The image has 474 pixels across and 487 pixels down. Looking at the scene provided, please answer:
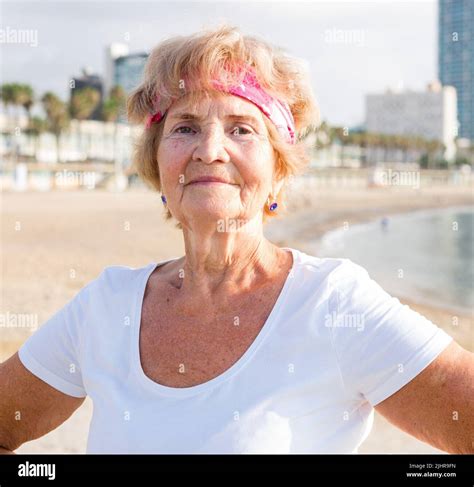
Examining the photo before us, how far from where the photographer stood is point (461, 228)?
134 ft

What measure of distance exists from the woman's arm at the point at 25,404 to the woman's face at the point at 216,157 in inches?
24.0

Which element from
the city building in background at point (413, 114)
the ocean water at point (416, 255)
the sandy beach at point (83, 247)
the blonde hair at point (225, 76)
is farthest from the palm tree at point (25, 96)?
the city building in background at point (413, 114)

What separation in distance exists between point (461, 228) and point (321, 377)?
41486mm

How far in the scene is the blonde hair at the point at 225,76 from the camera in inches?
68.6

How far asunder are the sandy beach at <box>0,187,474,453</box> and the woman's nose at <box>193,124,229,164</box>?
3.41 ft

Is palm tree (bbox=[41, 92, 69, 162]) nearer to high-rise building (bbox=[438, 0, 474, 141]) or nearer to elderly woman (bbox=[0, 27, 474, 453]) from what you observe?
elderly woman (bbox=[0, 27, 474, 453])

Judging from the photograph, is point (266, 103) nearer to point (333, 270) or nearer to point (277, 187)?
point (277, 187)

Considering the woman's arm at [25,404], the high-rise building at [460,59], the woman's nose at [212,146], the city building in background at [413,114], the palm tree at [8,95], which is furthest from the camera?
the city building in background at [413,114]

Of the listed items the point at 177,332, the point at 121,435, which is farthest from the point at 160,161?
the point at 121,435

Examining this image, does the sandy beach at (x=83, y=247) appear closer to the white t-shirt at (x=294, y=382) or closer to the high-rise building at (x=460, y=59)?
the white t-shirt at (x=294, y=382)

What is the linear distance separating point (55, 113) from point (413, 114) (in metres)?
90.9

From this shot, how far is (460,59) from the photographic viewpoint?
146000mm

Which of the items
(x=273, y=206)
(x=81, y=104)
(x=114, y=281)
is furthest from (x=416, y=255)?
(x=81, y=104)
